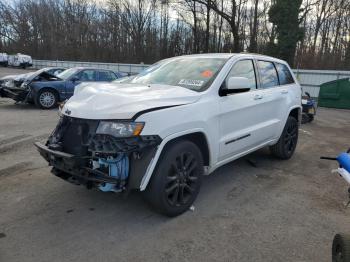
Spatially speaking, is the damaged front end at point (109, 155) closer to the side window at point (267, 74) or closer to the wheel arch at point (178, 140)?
the wheel arch at point (178, 140)

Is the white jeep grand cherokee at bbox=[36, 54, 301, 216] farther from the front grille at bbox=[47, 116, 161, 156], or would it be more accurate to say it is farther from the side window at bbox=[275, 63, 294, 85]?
the side window at bbox=[275, 63, 294, 85]

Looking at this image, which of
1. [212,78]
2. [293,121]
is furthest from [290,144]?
[212,78]

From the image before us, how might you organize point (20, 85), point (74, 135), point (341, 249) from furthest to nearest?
point (20, 85)
point (74, 135)
point (341, 249)

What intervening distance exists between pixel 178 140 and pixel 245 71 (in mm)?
1806

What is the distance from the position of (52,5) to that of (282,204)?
5946 centimetres

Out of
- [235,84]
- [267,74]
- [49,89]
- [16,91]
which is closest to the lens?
[235,84]

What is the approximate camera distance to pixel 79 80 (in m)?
11.7

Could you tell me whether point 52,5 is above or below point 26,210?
above

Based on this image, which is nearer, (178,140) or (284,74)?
(178,140)

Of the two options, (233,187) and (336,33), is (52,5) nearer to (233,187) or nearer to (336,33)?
(336,33)

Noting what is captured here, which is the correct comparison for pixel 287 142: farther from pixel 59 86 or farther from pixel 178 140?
pixel 59 86

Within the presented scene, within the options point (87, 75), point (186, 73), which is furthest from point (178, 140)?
point (87, 75)

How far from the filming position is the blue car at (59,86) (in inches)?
424

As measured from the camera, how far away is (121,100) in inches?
125
